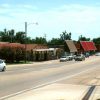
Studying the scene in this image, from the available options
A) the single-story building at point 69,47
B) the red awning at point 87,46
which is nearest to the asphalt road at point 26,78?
the single-story building at point 69,47

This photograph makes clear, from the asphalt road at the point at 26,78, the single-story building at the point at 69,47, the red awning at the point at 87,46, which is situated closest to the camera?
the asphalt road at the point at 26,78

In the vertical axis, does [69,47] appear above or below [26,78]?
above

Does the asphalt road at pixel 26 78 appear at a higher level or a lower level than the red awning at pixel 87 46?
lower

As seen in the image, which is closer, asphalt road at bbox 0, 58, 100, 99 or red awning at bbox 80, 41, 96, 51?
asphalt road at bbox 0, 58, 100, 99

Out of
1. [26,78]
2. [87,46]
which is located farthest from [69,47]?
[26,78]

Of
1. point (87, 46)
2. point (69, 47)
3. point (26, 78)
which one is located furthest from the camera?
point (87, 46)

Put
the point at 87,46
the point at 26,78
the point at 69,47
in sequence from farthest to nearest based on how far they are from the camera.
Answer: the point at 87,46
the point at 69,47
the point at 26,78

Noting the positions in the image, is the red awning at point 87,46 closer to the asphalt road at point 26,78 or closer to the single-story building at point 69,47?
the single-story building at point 69,47

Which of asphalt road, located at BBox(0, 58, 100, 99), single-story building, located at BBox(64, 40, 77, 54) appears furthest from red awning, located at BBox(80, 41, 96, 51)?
asphalt road, located at BBox(0, 58, 100, 99)

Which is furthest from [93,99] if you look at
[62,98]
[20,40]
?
[20,40]

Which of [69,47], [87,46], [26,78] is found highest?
[87,46]

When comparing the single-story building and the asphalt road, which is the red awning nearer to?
the single-story building

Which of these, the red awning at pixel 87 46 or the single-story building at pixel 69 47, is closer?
the single-story building at pixel 69 47

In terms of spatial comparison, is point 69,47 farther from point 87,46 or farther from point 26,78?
point 26,78
